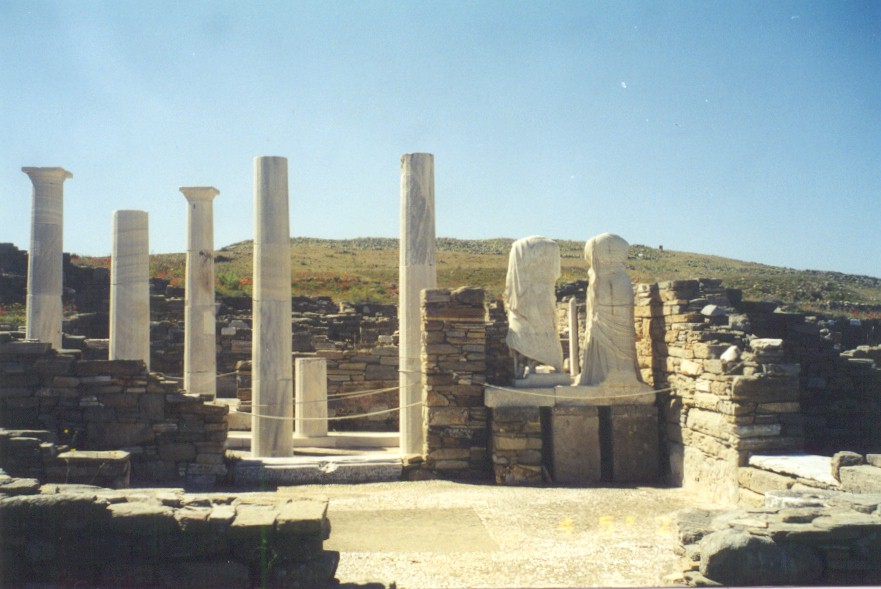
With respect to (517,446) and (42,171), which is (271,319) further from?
(42,171)

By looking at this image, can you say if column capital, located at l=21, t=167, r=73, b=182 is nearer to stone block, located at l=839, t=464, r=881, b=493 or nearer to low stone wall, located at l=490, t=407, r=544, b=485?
low stone wall, located at l=490, t=407, r=544, b=485

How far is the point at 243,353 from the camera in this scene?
19.1 metres

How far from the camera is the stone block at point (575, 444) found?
32.6 ft

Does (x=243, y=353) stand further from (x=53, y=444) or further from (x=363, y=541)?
(x=363, y=541)

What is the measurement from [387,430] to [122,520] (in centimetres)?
975

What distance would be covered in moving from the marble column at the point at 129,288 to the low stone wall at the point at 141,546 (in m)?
8.16

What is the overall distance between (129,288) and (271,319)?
11.8ft

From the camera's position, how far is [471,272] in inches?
1871

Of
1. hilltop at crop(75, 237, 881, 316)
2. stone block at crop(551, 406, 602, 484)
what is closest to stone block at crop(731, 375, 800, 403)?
stone block at crop(551, 406, 602, 484)

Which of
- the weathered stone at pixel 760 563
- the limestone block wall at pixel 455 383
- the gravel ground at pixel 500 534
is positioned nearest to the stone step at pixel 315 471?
the gravel ground at pixel 500 534

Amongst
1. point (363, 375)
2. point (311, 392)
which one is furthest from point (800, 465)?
point (363, 375)

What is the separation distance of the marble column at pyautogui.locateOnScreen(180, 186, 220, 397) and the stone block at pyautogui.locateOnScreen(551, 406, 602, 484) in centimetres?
759

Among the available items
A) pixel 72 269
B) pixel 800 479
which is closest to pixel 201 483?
pixel 800 479

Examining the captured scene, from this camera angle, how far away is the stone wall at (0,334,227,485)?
31.4ft
